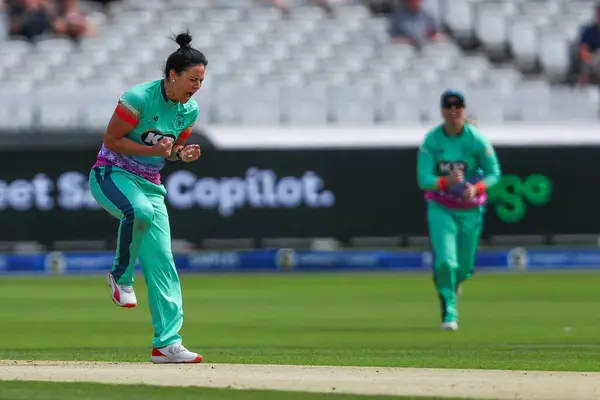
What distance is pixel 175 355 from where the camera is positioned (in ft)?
31.7

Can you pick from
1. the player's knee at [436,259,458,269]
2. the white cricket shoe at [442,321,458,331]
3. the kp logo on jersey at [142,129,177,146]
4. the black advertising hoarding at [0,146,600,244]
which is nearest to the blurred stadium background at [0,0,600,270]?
the black advertising hoarding at [0,146,600,244]

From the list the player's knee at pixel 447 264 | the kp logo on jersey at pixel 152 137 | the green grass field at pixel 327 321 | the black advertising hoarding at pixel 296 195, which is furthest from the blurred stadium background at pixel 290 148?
the kp logo on jersey at pixel 152 137

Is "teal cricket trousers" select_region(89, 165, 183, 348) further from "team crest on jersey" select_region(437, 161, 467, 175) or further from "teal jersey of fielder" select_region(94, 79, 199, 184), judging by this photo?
"team crest on jersey" select_region(437, 161, 467, 175)

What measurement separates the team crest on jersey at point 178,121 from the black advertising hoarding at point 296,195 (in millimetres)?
12300

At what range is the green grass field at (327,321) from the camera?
10.9 meters

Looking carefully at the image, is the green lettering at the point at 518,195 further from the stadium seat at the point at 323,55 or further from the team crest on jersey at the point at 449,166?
the team crest on jersey at the point at 449,166

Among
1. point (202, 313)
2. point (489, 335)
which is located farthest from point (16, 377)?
point (202, 313)

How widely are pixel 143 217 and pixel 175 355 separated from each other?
0.92 metres

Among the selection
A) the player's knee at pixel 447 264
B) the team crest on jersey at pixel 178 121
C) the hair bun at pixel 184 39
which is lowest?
the player's knee at pixel 447 264

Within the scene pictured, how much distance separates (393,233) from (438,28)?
4.94m

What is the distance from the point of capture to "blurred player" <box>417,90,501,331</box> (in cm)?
1352

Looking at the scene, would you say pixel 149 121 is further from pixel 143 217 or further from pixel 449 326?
pixel 449 326

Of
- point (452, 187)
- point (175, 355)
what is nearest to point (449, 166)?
point (452, 187)

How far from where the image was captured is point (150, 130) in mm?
9523
